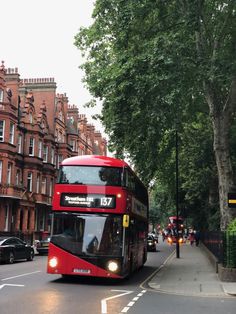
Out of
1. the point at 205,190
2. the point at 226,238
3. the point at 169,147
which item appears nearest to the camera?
the point at 226,238

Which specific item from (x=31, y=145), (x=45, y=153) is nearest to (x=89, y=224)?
(x=31, y=145)

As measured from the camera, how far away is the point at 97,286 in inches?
599

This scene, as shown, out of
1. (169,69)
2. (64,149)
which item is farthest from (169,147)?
(64,149)

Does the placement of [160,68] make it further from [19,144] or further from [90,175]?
[19,144]

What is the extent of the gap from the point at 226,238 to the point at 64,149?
41.3m

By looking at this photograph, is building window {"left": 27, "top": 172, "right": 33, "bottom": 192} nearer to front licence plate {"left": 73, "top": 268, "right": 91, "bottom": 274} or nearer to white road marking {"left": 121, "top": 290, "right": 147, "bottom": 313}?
front licence plate {"left": 73, "top": 268, "right": 91, "bottom": 274}

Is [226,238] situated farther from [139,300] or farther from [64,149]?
[64,149]

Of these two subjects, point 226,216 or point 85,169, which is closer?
point 85,169

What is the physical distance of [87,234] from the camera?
15531 millimetres

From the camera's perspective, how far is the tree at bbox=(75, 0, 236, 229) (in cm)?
1978

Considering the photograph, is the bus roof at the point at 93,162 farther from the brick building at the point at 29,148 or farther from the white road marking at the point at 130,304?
the brick building at the point at 29,148

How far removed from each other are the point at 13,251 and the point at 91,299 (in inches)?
558

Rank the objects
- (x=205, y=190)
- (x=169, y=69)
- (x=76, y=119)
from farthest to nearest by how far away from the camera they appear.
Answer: (x=76, y=119), (x=205, y=190), (x=169, y=69)

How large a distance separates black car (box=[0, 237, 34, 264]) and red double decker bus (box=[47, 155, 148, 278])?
9.49m
